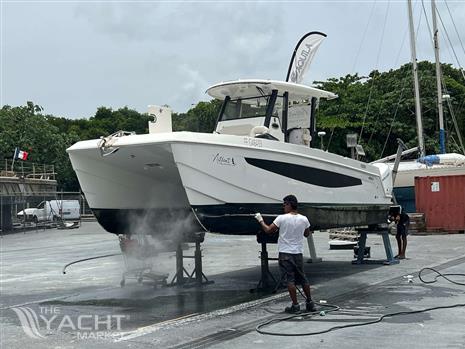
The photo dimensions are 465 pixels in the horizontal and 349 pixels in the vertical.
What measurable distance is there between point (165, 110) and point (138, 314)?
3.15 m

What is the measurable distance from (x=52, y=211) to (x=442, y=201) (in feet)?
83.0

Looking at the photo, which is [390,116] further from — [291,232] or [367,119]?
[291,232]

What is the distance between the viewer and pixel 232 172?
8.72 m

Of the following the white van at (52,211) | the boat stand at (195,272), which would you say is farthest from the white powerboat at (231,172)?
the white van at (52,211)

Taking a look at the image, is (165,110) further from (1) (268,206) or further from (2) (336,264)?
(2) (336,264)

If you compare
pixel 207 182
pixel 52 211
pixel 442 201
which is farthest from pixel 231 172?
pixel 52 211

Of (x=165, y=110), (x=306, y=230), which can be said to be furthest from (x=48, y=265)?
(x=306, y=230)

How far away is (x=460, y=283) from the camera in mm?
9961

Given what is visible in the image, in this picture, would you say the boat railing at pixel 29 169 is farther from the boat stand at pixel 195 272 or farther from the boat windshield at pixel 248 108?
the boat windshield at pixel 248 108

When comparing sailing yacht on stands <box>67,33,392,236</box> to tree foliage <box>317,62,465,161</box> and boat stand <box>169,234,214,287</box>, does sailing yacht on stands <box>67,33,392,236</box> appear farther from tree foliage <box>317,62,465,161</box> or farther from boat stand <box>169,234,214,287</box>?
tree foliage <box>317,62,465,161</box>

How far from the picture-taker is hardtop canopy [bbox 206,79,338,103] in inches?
400

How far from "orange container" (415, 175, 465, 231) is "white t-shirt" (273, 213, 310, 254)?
1620 cm

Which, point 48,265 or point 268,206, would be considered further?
point 48,265

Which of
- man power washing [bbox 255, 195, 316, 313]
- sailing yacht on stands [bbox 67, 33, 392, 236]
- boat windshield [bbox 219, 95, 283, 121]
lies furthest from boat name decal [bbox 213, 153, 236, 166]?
boat windshield [bbox 219, 95, 283, 121]
